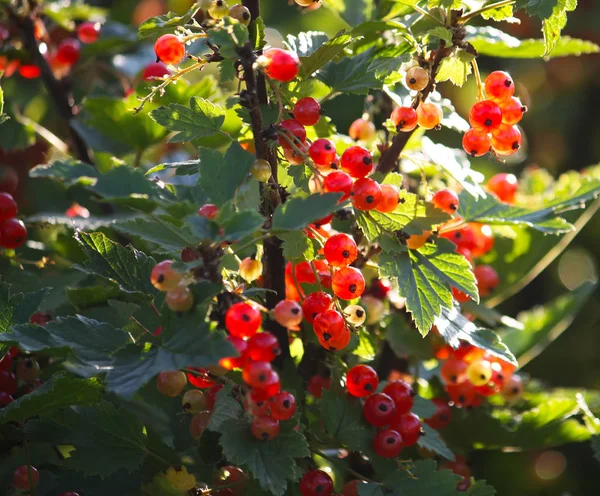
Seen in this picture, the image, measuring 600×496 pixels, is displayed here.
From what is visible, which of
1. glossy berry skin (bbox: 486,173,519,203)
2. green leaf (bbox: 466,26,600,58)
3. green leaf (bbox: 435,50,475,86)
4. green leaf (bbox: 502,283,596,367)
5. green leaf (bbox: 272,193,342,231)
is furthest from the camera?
green leaf (bbox: 502,283,596,367)

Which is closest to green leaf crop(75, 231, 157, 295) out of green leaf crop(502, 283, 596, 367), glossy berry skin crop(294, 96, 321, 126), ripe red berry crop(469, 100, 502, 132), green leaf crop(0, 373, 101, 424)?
green leaf crop(0, 373, 101, 424)

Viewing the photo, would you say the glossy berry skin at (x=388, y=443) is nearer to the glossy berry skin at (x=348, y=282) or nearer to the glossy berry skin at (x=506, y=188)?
Result: the glossy berry skin at (x=348, y=282)

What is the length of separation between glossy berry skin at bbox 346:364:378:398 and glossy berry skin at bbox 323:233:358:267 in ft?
0.81

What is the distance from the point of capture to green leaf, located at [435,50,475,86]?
148 cm

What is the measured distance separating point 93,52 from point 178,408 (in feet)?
4.65

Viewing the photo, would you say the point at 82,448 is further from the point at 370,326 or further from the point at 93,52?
the point at 93,52

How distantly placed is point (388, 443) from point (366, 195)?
1.75 ft

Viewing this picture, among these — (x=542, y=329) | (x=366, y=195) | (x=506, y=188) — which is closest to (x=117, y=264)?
(x=366, y=195)

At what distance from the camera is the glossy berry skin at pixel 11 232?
174 centimetres

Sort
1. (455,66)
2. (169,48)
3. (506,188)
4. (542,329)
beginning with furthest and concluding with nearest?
(542,329)
(506,188)
(455,66)
(169,48)

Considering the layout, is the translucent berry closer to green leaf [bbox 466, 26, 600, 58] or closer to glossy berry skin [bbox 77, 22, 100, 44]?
green leaf [bbox 466, 26, 600, 58]

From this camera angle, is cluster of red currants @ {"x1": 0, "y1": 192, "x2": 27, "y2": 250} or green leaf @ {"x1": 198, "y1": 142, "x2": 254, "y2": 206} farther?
cluster of red currants @ {"x1": 0, "y1": 192, "x2": 27, "y2": 250}

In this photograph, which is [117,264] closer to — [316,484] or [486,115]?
[316,484]

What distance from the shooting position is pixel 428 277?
58.1 inches
